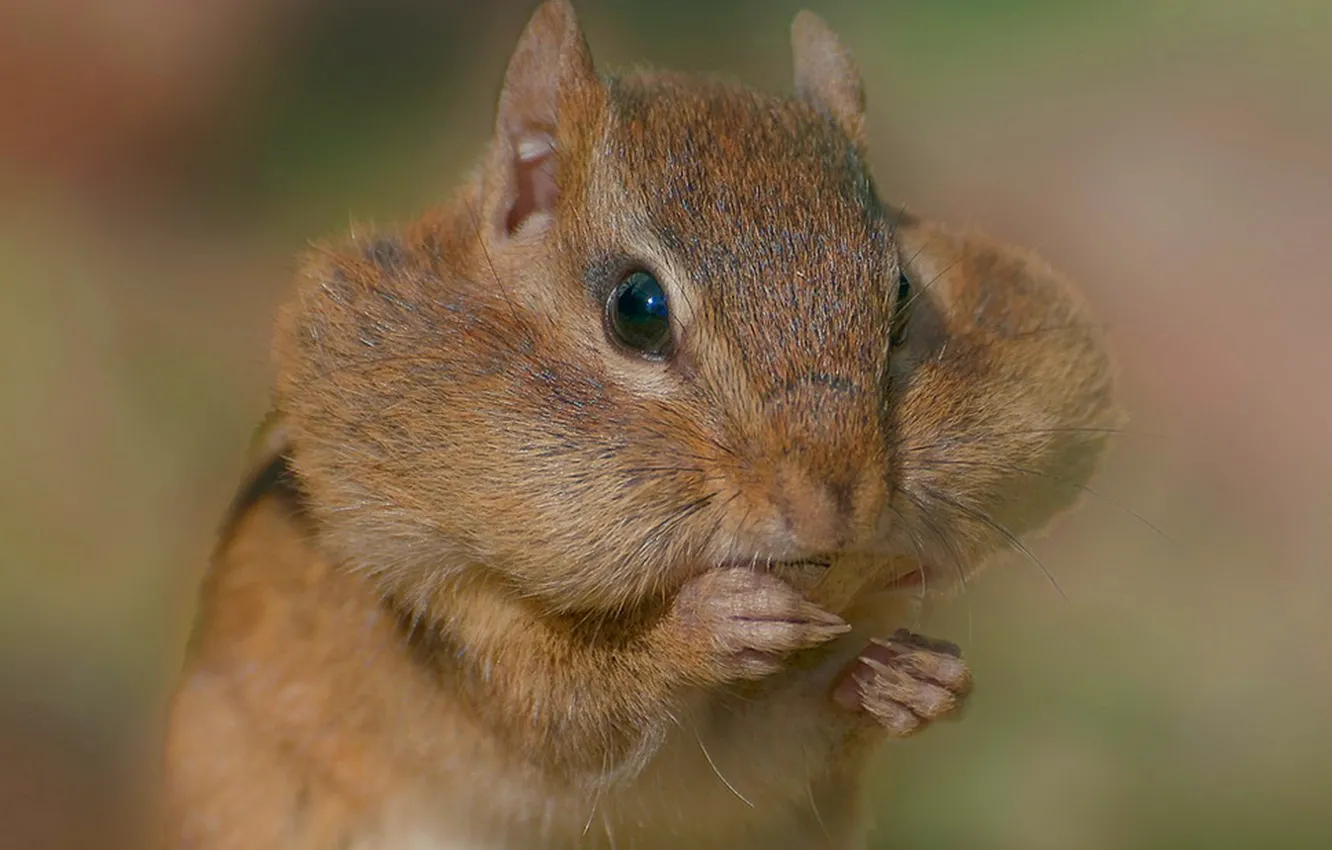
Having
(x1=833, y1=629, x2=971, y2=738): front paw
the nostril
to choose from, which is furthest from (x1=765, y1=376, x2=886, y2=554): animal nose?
(x1=833, y1=629, x2=971, y2=738): front paw

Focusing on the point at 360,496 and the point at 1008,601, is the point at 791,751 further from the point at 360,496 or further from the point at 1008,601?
the point at 1008,601

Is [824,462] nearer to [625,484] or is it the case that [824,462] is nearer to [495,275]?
[625,484]

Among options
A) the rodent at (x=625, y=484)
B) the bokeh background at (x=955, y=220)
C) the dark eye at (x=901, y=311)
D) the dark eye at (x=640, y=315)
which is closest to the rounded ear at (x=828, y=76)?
the rodent at (x=625, y=484)

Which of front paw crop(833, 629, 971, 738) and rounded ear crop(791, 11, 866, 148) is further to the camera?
rounded ear crop(791, 11, 866, 148)

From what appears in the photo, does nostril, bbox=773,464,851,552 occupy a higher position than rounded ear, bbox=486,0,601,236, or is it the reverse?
rounded ear, bbox=486,0,601,236

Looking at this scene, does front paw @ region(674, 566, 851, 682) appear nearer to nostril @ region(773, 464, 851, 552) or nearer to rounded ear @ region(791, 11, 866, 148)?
nostril @ region(773, 464, 851, 552)

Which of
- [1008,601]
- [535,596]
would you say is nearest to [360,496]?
[535,596]

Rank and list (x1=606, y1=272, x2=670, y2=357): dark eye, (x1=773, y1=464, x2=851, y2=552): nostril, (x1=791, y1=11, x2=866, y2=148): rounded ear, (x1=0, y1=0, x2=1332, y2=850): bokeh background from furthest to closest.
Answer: (x1=0, y1=0, x2=1332, y2=850): bokeh background → (x1=791, y1=11, x2=866, y2=148): rounded ear → (x1=606, y1=272, x2=670, y2=357): dark eye → (x1=773, y1=464, x2=851, y2=552): nostril
